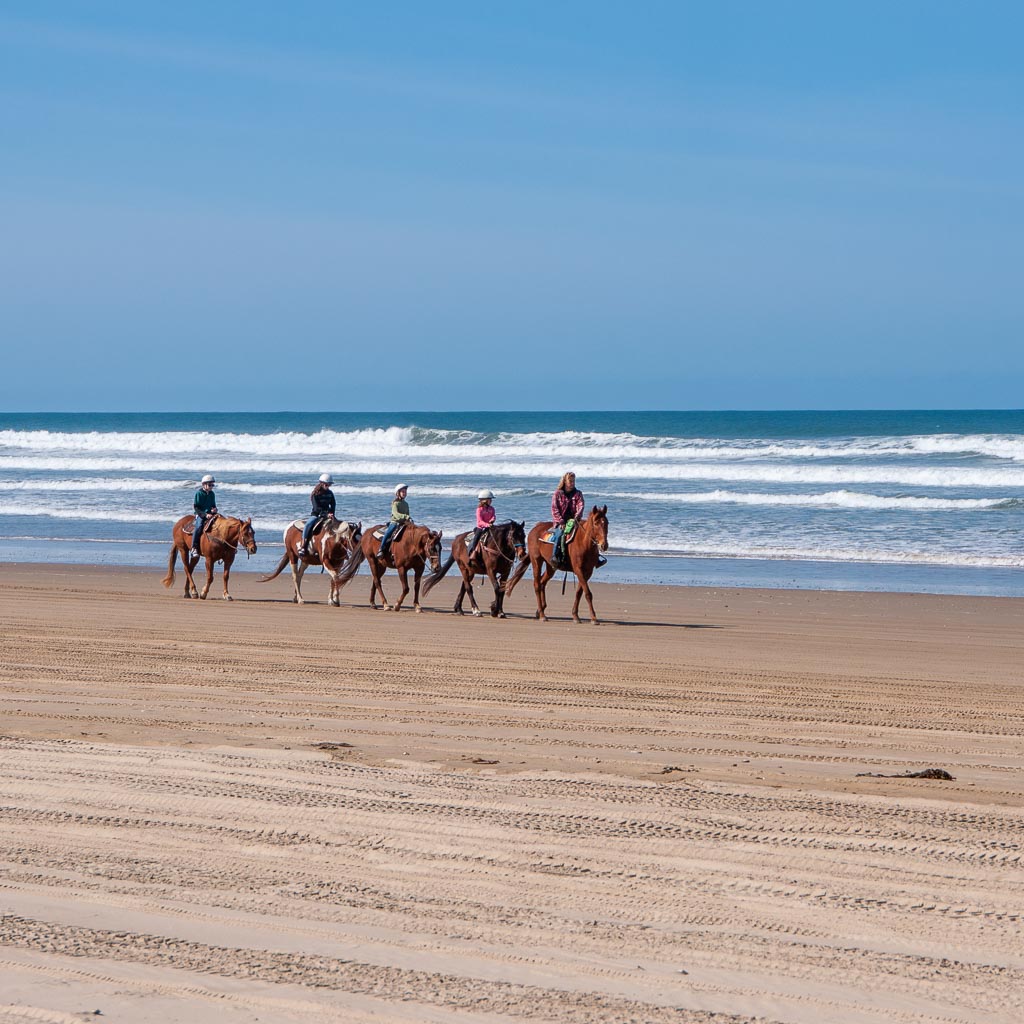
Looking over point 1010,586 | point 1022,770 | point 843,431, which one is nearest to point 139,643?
point 1022,770

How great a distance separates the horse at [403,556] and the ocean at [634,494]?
463cm

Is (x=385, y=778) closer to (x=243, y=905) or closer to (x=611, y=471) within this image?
(x=243, y=905)

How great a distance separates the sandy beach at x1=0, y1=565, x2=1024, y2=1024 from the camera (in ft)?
12.5

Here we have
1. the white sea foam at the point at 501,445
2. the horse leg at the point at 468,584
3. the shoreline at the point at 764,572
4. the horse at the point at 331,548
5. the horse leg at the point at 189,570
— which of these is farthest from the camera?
the white sea foam at the point at 501,445

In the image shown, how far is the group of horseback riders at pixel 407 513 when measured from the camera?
57.3 ft

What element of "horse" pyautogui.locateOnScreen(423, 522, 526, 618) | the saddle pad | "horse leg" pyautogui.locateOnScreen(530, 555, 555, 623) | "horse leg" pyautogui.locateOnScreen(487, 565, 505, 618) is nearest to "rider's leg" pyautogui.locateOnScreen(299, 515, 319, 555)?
"horse" pyautogui.locateOnScreen(423, 522, 526, 618)

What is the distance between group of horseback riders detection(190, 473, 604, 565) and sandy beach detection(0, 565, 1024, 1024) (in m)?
6.28

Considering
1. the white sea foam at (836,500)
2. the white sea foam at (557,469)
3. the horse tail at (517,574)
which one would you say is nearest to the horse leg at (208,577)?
the horse tail at (517,574)

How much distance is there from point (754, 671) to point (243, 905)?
25.3 ft

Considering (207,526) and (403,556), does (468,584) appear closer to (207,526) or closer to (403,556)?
(403,556)

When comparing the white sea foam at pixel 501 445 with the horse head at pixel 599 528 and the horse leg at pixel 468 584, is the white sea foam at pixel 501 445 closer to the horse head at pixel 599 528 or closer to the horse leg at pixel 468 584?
the horse leg at pixel 468 584

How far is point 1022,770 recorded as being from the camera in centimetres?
717

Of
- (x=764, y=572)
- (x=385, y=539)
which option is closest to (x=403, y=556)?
(x=385, y=539)

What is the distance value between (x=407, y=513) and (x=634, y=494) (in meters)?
21.0
